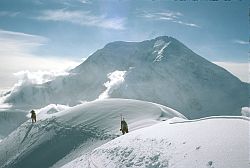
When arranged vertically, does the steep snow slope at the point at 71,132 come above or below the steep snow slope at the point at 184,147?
below

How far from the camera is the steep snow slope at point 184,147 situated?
68.7ft

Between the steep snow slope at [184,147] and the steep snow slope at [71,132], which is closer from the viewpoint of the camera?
the steep snow slope at [184,147]

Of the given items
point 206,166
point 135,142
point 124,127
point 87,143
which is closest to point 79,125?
point 87,143

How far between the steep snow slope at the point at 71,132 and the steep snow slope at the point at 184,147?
40.4 ft

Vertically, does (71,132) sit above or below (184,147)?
below

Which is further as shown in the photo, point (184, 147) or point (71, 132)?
point (71, 132)

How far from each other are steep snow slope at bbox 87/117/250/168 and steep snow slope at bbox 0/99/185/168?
12305mm

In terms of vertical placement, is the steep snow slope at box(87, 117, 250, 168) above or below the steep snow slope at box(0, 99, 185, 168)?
above

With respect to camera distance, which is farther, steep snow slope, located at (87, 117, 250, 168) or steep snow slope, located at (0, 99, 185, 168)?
steep snow slope, located at (0, 99, 185, 168)

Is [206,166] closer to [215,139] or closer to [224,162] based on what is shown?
[224,162]

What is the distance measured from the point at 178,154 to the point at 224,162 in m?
3.41

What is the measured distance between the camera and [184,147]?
23406 millimetres

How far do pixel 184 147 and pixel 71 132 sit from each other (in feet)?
87.8

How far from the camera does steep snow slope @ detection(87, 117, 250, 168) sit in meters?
20.9
